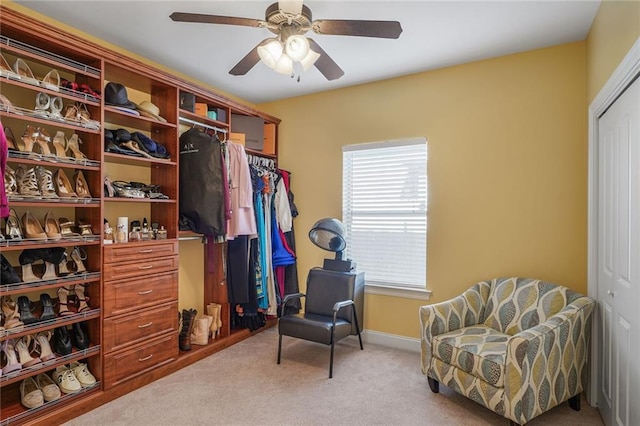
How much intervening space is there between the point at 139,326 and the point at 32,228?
97cm

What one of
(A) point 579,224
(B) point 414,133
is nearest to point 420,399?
(A) point 579,224

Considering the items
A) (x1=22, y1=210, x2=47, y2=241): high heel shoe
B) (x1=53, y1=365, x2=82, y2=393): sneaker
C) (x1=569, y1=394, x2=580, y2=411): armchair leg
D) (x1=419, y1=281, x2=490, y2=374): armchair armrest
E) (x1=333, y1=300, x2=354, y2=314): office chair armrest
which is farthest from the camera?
(x1=333, y1=300, x2=354, y2=314): office chair armrest

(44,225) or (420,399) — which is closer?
(44,225)

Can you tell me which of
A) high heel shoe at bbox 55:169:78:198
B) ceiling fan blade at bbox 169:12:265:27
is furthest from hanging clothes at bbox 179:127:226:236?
ceiling fan blade at bbox 169:12:265:27

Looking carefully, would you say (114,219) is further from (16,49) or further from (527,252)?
(527,252)

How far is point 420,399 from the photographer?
2.49 m

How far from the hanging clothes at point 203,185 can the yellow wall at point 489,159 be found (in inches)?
50.2

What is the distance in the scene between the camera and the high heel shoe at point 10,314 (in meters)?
2.02

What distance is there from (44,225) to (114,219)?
1.95ft

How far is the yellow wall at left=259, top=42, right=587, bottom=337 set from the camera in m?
2.74

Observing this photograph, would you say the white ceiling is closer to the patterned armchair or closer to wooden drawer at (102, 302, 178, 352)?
the patterned armchair

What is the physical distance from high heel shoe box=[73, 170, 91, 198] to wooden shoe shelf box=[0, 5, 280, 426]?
0.05 meters

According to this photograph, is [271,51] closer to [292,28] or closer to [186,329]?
[292,28]

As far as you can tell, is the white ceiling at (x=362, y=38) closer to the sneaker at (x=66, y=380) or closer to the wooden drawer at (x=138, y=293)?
the wooden drawer at (x=138, y=293)
